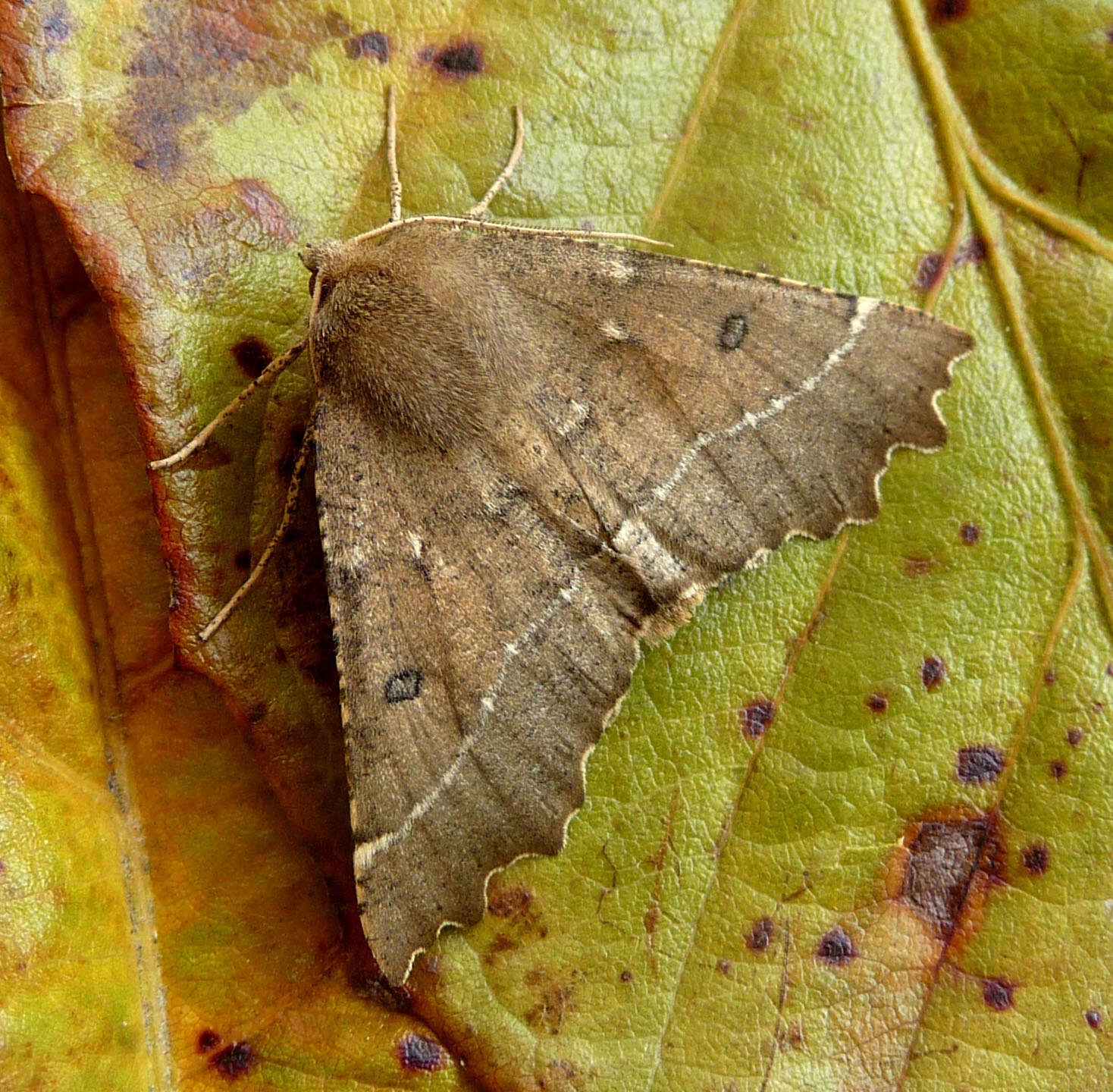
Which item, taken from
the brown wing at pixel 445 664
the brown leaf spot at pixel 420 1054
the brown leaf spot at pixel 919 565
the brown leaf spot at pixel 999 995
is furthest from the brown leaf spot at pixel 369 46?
the brown leaf spot at pixel 999 995

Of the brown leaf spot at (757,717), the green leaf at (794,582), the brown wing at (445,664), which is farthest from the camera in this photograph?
the brown leaf spot at (757,717)

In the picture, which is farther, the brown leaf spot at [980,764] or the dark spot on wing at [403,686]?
the brown leaf spot at [980,764]

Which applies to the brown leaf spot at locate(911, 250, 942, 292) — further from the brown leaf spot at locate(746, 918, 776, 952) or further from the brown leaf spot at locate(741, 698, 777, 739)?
the brown leaf spot at locate(746, 918, 776, 952)

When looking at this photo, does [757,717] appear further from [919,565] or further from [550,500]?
[550,500]

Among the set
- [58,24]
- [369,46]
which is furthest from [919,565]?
[58,24]

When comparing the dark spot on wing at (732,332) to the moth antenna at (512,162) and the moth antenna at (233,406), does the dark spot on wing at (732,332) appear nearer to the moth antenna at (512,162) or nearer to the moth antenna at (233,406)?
the moth antenna at (512,162)

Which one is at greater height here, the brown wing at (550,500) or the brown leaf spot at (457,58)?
the brown leaf spot at (457,58)
